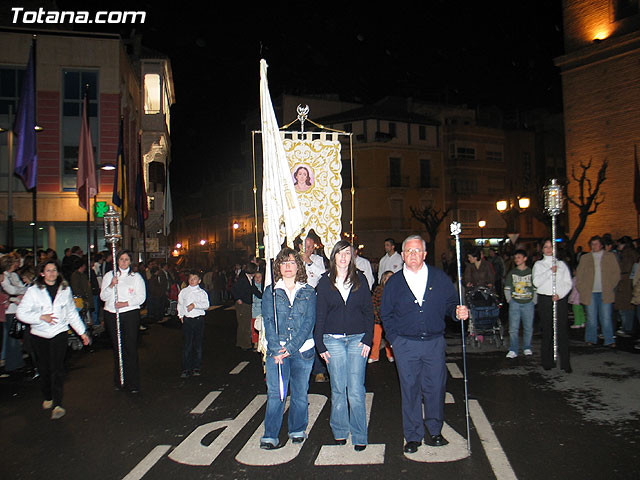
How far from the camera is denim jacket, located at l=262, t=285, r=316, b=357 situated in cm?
584

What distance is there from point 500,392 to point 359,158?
144ft

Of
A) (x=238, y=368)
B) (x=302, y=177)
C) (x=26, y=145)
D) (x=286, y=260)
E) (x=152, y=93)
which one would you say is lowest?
(x=238, y=368)

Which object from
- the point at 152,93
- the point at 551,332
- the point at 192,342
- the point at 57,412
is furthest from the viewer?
the point at 152,93

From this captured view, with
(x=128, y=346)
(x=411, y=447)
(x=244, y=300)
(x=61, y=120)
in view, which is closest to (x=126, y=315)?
(x=128, y=346)

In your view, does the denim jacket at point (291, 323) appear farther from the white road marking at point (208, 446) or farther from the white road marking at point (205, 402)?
the white road marking at point (205, 402)

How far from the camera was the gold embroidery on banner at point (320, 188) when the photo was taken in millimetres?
11727

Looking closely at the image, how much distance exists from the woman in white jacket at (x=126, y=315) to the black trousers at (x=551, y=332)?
6207 millimetres

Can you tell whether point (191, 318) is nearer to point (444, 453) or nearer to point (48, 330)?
point (48, 330)

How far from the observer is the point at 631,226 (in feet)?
87.1

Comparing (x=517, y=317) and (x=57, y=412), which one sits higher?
(x=517, y=317)

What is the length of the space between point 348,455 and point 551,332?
Result: 494cm

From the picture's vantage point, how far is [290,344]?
5.81 m

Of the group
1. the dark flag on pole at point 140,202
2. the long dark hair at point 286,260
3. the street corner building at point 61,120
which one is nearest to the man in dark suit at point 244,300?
the long dark hair at point 286,260

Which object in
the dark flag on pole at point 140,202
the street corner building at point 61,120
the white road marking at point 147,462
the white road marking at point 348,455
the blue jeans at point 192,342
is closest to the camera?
the white road marking at point 147,462
